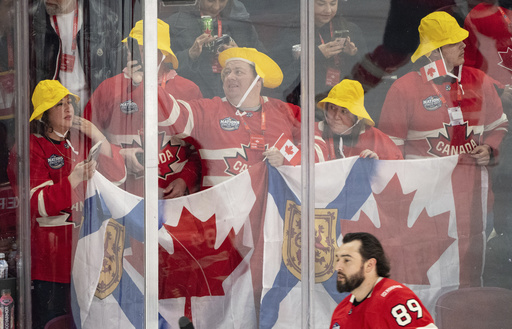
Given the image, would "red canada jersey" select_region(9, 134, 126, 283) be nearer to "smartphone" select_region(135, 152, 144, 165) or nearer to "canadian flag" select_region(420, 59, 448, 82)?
"smartphone" select_region(135, 152, 144, 165)

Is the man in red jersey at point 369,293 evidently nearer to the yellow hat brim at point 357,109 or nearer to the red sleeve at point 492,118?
→ the yellow hat brim at point 357,109

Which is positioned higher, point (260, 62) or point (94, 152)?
point (260, 62)

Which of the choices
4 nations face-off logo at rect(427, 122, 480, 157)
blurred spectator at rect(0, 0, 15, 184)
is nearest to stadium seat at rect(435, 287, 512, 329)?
4 nations face-off logo at rect(427, 122, 480, 157)

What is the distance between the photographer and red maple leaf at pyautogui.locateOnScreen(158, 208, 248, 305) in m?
2.30

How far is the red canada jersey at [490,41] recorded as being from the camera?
2350 mm

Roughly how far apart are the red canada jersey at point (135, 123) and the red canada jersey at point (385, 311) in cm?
72

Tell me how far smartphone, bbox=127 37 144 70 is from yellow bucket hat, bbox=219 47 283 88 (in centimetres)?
29

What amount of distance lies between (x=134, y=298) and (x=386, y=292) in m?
0.91

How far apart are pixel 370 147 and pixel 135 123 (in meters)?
0.86

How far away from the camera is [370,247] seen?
2.31 meters

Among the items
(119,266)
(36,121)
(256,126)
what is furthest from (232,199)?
(36,121)

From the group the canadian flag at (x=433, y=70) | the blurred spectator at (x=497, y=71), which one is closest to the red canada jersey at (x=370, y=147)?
the canadian flag at (x=433, y=70)

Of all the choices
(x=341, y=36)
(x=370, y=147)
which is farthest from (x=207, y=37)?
(x=370, y=147)

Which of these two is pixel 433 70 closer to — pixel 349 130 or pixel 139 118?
pixel 349 130
